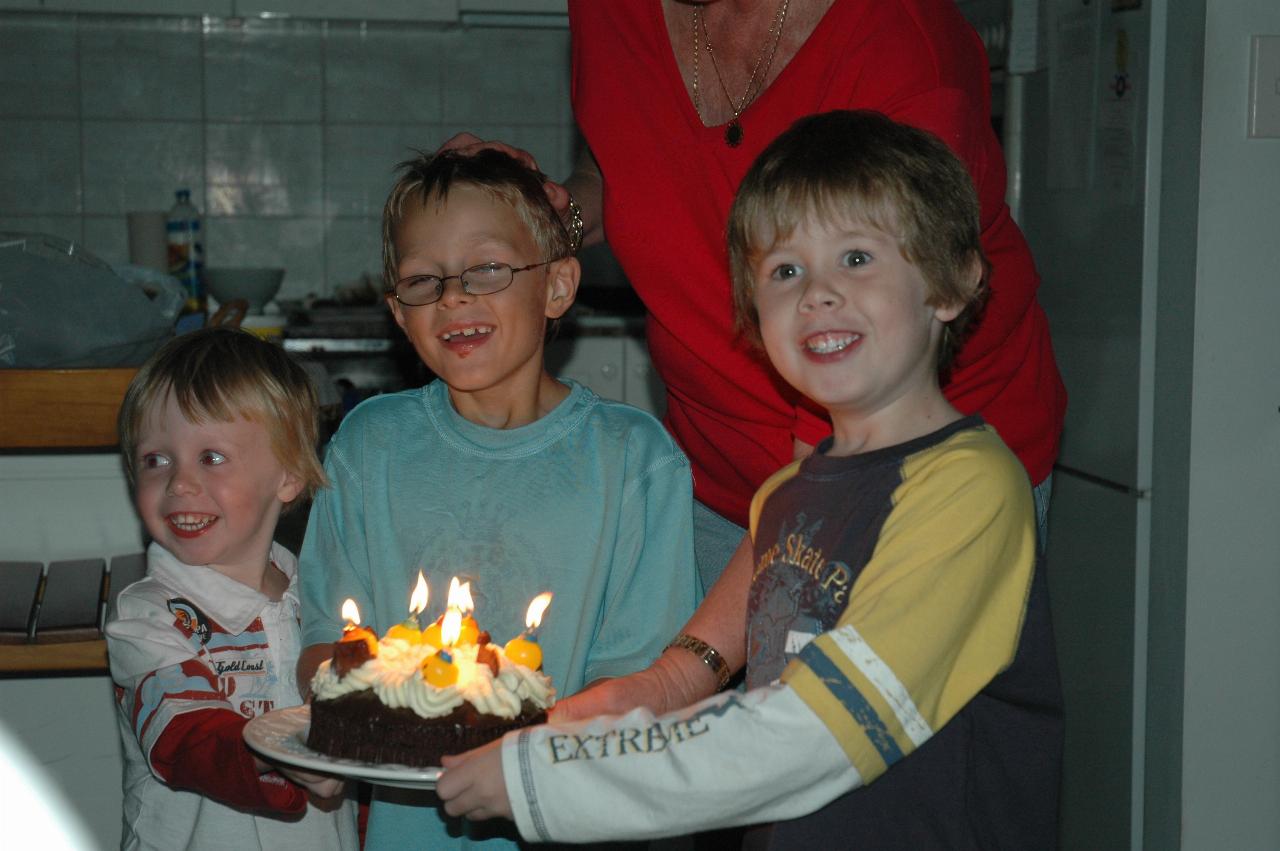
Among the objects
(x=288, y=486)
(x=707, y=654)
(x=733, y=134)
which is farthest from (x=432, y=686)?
(x=733, y=134)

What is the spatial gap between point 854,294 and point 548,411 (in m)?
0.57

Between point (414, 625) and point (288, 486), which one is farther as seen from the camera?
point (288, 486)

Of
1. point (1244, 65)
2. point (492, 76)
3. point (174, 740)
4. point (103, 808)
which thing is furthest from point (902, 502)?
point (492, 76)

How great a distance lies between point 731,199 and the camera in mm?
1687

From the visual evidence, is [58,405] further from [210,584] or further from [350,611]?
[350,611]

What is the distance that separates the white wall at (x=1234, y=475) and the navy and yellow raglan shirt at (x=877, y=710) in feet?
3.89

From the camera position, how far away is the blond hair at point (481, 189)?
167cm

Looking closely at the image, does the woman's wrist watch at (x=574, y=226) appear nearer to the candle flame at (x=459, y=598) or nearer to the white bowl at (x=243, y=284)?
the candle flame at (x=459, y=598)

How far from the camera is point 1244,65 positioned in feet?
7.36

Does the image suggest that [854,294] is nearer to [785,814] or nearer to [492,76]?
[785,814]

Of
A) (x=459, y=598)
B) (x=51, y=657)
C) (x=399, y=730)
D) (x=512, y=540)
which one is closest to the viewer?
(x=399, y=730)

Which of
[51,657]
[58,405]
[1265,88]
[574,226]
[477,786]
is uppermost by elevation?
[1265,88]

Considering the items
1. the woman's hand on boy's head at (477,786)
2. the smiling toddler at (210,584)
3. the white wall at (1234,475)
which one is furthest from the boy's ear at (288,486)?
the white wall at (1234,475)

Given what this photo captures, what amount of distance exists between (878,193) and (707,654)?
536mm
